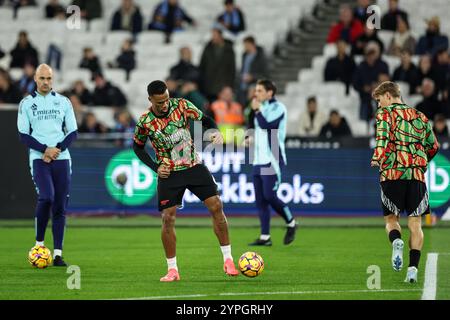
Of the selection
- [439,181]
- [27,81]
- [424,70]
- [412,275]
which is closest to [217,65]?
[424,70]

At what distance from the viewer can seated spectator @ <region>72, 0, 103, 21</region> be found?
3278 centimetres

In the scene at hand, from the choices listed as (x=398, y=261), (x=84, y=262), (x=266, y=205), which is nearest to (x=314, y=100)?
(x=266, y=205)

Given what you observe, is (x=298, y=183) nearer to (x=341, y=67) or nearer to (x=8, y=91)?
(x=341, y=67)

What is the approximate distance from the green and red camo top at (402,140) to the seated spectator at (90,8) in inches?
812

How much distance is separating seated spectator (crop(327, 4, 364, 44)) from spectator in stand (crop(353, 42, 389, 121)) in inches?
55.6

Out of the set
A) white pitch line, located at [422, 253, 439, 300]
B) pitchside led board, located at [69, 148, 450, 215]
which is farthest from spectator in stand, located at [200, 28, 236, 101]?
white pitch line, located at [422, 253, 439, 300]

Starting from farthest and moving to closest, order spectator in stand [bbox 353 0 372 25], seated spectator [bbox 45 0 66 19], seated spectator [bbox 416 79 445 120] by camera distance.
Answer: seated spectator [bbox 45 0 66 19], spectator in stand [bbox 353 0 372 25], seated spectator [bbox 416 79 445 120]

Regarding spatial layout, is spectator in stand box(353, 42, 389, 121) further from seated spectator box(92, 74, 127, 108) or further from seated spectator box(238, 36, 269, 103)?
seated spectator box(92, 74, 127, 108)

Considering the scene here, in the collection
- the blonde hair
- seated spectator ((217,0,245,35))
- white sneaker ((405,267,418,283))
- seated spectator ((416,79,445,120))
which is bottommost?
white sneaker ((405,267,418,283))

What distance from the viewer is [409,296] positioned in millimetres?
11789

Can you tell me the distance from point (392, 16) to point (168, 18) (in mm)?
6145

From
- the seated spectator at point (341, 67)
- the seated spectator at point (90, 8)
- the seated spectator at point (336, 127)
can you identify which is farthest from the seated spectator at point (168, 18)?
the seated spectator at point (336, 127)

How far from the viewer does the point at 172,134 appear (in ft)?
44.0

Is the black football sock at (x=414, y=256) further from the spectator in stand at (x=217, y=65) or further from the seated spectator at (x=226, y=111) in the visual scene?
the spectator in stand at (x=217, y=65)
